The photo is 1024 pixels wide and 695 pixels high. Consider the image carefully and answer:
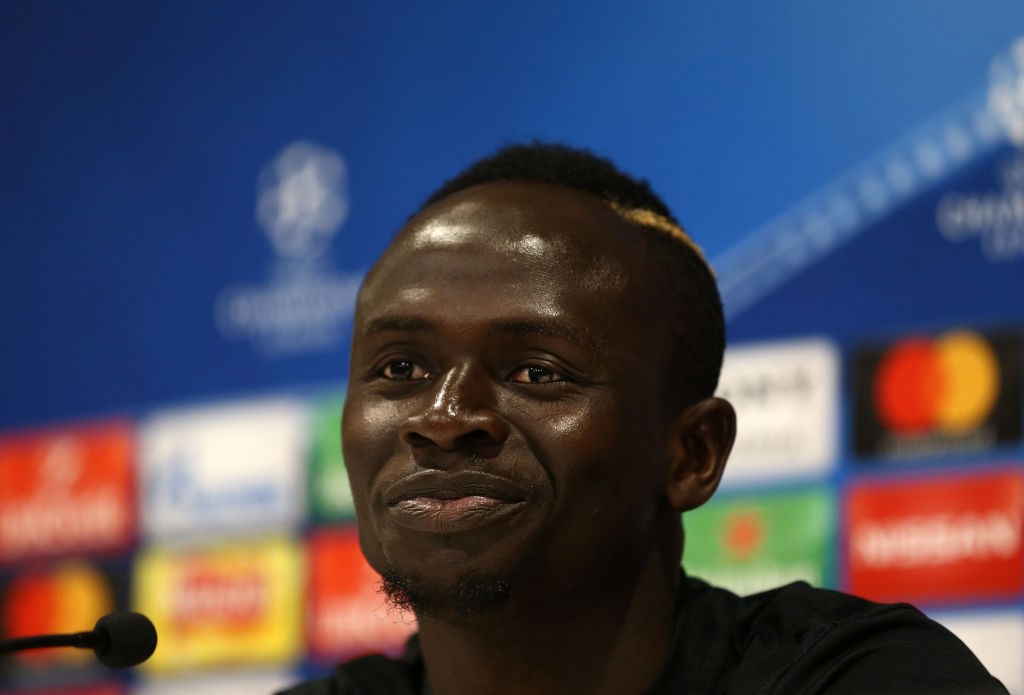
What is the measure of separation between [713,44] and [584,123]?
32 cm

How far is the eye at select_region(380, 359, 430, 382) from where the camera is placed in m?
1.65

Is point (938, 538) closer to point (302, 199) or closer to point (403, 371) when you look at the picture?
point (403, 371)

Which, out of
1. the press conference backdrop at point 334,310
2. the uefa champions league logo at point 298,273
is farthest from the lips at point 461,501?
the uefa champions league logo at point 298,273

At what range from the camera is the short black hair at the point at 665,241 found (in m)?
1.74

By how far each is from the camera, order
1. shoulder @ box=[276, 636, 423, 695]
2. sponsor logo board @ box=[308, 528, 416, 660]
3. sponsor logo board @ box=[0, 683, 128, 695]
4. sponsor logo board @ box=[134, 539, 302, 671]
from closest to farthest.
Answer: shoulder @ box=[276, 636, 423, 695]
sponsor logo board @ box=[308, 528, 416, 660]
sponsor logo board @ box=[134, 539, 302, 671]
sponsor logo board @ box=[0, 683, 128, 695]

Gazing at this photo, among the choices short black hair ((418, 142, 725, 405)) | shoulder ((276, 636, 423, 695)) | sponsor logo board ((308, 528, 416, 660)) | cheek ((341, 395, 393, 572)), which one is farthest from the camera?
sponsor logo board ((308, 528, 416, 660))

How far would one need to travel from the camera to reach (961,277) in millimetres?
2572

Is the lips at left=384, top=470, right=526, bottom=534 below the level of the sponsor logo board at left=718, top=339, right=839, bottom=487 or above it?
below

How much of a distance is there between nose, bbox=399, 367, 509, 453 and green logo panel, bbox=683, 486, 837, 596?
1227 millimetres

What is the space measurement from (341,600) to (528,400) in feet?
6.00

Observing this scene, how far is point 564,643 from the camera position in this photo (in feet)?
5.33

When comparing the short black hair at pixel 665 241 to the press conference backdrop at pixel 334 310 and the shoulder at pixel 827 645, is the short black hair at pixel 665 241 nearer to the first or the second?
the shoulder at pixel 827 645

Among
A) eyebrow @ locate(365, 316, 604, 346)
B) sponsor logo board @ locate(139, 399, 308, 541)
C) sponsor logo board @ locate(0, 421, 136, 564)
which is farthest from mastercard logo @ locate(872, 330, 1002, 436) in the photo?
sponsor logo board @ locate(0, 421, 136, 564)

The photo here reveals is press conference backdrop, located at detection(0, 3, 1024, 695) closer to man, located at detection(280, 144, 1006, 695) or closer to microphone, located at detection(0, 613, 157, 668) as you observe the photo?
man, located at detection(280, 144, 1006, 695)
